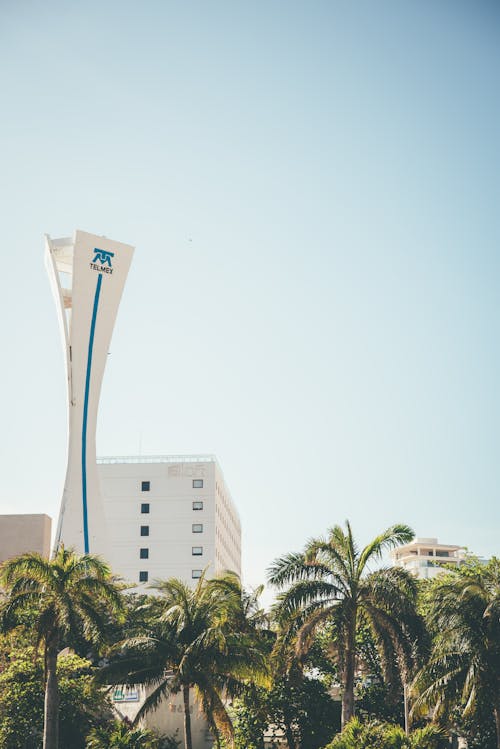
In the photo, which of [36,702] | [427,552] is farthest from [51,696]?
[427,552]

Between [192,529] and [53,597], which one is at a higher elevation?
[192,529]

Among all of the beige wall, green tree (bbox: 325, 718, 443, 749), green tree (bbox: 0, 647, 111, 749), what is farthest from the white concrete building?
green tree (bbox: 325, 718, 443, 749)

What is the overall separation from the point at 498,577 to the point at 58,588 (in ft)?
48.5

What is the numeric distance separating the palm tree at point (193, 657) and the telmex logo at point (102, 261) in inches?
1329

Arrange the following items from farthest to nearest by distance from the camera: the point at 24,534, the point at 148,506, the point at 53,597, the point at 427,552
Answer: the point at 427,552 < the point at 148,506 < the point at 24,534 < the point at 53,597

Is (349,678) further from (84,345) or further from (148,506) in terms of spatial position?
(148,506)

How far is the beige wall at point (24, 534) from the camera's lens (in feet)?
192

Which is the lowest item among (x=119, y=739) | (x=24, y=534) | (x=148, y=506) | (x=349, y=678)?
(x=119, y=739)

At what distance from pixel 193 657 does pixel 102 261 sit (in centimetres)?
3654

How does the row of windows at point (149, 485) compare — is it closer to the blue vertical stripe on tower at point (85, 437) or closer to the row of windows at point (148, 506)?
the row of windows at point (148, 506)

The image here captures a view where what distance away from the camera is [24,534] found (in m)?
59.2

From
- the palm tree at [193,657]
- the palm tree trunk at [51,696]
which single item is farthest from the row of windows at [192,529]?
the palm tree trunk at [51,696]

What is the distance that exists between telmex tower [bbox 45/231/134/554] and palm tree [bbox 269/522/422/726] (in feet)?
88.2

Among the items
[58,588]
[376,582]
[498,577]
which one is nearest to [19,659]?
[58,588]
